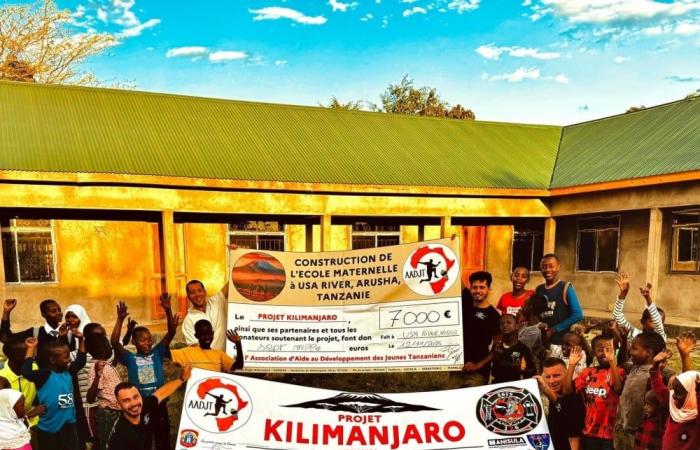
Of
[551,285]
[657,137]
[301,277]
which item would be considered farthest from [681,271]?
[301,277]

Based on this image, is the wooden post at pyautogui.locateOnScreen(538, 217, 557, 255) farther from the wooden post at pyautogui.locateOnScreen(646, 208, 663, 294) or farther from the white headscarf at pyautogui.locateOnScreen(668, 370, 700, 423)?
the white headscarf at pyautogui.locateOnScreen(668, 370, 700, 423)

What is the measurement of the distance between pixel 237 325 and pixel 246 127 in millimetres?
9555

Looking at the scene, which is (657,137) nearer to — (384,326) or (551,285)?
(551,285)

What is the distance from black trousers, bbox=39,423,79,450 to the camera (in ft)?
13.2

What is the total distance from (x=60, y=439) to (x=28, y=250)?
8216 millimetres

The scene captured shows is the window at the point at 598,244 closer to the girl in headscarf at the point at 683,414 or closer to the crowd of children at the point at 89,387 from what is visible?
the girl in headscarf at the point at 683,414

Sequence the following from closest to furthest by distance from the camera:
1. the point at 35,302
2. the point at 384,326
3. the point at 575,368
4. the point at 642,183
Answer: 1. the point at 575,368
2. the point at 384,326
3. the point at 35,302
4. the point at 642,183

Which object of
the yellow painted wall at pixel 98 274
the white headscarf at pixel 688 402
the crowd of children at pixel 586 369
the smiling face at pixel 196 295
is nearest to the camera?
the white headscarf at pixel 688 402

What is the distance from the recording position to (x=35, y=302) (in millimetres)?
10617

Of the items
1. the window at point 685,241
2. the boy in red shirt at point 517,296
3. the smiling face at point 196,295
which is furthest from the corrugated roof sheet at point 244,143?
the boy in red shirt at point 517,296

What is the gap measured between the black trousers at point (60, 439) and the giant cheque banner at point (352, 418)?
117 centimetres

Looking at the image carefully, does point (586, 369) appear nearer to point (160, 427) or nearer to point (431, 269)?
point (431, 269)

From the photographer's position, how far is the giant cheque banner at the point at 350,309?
4672mm

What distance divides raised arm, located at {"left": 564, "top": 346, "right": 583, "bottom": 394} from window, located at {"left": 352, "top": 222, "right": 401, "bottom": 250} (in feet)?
31.7
